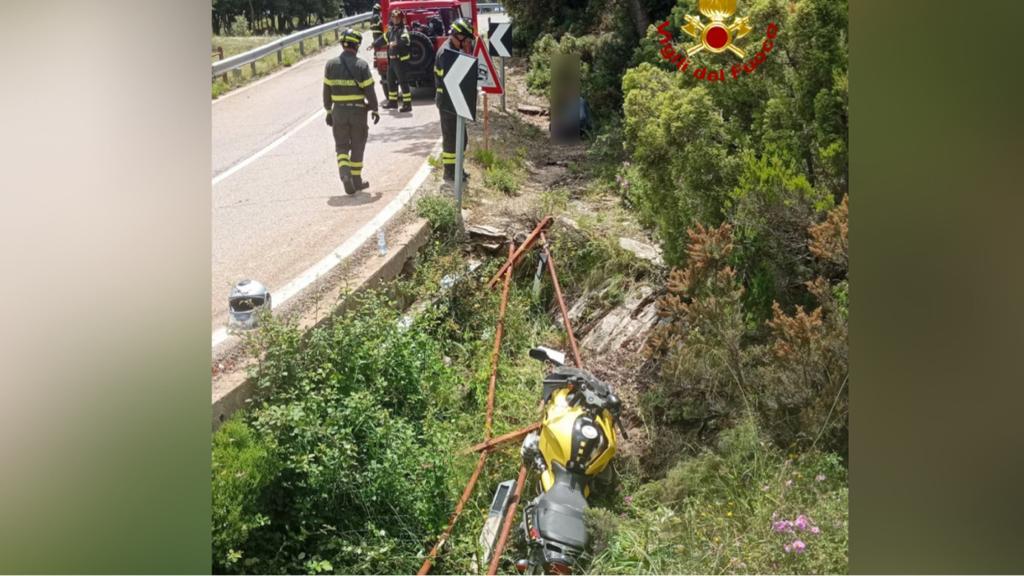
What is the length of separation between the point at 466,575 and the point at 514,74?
169 inches

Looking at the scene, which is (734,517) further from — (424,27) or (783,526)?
(424,27)

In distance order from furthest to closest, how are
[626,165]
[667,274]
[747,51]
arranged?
[626,165]
[667,274]
[747,51]

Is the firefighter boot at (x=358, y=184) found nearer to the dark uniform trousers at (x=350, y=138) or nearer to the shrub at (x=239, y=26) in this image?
the dark uniform trousers at (x=350, y=138)

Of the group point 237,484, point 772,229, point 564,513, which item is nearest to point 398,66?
point 772,229

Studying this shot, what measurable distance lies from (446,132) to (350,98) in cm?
80

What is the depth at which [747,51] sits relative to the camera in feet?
19.8

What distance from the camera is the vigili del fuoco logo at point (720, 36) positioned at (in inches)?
218

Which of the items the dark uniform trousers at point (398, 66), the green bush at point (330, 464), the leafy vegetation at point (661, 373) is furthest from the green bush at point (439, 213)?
the dark uniform trousers at point (398, 66)

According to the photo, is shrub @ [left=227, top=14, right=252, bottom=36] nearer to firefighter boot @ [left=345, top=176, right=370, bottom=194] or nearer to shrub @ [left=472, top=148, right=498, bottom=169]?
firefighter boot @ [left=345, top=176, right=370, bottom=194]
